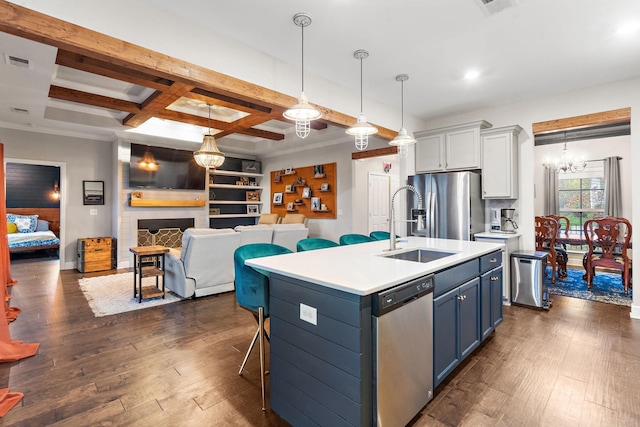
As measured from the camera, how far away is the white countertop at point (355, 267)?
1.56 metres

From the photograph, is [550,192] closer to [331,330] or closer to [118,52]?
[331,330]

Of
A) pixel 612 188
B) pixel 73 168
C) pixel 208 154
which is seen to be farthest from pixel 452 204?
pixel 73 168

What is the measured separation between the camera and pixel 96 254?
623cm

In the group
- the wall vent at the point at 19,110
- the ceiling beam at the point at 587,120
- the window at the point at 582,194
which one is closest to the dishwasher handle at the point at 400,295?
the ceiling beam at the point at 587,120

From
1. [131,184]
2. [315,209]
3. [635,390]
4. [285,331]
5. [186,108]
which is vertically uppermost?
[186,108]

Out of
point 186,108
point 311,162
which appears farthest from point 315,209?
point 186,108

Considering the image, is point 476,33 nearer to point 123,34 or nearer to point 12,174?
point 123,34

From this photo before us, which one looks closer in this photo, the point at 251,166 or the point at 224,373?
the point at 224,373

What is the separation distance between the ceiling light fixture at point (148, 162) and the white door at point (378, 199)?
16.2 ft

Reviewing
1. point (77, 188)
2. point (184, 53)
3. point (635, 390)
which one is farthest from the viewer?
point (77, 188)

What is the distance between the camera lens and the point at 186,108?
604cm

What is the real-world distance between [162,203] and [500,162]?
22.0ft

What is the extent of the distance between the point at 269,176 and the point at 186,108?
3.37m

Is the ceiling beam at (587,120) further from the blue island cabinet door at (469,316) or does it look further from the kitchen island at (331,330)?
the kitchen island at (331,330)
